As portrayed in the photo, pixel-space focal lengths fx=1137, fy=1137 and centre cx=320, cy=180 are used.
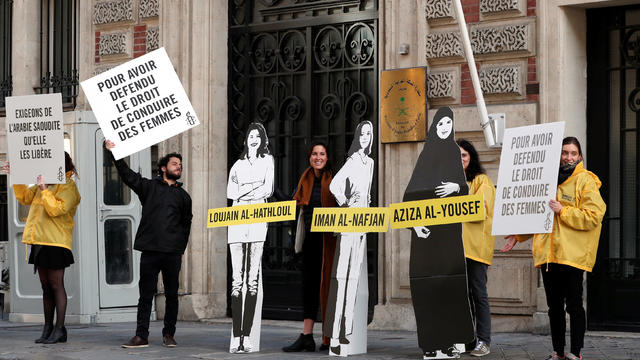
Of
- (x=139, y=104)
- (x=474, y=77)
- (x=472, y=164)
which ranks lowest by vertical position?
(x=472, y=164)

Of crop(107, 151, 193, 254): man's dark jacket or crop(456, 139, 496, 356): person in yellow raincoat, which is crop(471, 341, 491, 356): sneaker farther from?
crop(107, 151, 193, 254): man's dark jacket

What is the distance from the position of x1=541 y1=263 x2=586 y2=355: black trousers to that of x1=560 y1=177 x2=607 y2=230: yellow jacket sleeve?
33cm

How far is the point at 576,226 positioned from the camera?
808 cm

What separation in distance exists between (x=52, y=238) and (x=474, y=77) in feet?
13.6

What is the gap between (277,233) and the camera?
13.1 metres

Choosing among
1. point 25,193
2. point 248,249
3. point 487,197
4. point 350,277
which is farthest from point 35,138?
point 487,197

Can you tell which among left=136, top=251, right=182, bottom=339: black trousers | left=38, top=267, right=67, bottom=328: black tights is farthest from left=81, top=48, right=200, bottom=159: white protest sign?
left=38, top=267, right=67, bottom=328: black tights

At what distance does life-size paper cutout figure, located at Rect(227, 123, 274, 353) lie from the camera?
9508mm

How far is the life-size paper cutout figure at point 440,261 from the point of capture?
8633 millimetres

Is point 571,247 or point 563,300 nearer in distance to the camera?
point 571,247

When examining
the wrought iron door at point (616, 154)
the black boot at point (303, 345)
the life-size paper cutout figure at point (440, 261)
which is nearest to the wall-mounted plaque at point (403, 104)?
the wrought iron door at point (616, 154)

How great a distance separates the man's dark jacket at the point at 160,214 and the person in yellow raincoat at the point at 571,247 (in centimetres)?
328

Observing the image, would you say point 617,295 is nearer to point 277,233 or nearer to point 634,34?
point 634,34

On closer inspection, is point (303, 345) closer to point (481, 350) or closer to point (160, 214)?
point (481, 350)
